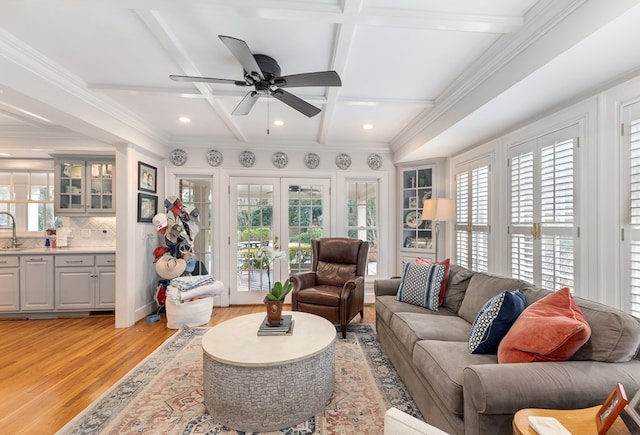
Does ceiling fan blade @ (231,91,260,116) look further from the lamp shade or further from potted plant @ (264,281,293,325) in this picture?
the lamp shade

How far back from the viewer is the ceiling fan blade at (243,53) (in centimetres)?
165

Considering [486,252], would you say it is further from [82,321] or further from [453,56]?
[82,321]

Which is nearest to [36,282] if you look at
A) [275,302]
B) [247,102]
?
[275,302]

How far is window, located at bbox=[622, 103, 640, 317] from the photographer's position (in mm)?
1826

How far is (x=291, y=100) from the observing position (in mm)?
2396

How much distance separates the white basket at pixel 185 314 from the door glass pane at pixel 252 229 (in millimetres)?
919

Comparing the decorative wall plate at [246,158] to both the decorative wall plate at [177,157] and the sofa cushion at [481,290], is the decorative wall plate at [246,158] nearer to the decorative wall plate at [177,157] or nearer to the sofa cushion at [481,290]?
the decorative wall plate at [177,157]

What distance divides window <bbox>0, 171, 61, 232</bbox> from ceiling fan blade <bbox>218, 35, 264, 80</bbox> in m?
4.33

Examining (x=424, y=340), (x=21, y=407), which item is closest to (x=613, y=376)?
(x=424, y=340)

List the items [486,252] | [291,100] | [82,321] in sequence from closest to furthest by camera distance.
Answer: [291,100], [486,252], [82,321]

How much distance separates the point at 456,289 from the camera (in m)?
2.74

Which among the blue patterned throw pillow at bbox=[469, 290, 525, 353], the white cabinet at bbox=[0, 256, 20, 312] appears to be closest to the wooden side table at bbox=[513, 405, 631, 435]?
the blue patterned throw pillow at bbox=[469, 290, 525, 353]

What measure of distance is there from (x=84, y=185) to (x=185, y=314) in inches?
96.2

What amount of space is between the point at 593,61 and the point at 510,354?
1.76 metres
